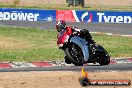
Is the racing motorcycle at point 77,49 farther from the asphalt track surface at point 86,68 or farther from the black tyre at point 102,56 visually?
the asphalt track surface at point 86,68

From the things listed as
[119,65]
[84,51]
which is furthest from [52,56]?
[84,51]

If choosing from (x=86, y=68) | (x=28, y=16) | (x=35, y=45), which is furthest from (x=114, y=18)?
(x=86, y=68)

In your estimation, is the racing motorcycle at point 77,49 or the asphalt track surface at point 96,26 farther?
the asphalt track surface at point 96,26

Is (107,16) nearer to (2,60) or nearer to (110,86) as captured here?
(2,60)

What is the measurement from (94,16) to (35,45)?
20009 mm

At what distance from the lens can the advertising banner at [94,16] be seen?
4497 cm

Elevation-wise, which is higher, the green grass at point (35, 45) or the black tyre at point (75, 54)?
the black tyre at point (75, 54)

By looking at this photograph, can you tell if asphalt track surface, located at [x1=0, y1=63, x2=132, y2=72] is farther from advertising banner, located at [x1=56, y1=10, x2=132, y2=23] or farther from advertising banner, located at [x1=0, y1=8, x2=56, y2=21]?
advertising banner, located at [x1=0, y1=8, x2=56, y2=21]

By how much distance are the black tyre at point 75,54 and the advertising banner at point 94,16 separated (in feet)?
93.8

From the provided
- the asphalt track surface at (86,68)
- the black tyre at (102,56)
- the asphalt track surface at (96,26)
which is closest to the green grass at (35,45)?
the asphalt track surface at (86,68)

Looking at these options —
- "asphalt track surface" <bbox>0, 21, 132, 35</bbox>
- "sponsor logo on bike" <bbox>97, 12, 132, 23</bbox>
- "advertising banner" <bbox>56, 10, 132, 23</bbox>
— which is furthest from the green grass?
"sponsor logo on bike" <bbox>97, 12, 132, 23</bbox>

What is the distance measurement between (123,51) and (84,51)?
25.6ft

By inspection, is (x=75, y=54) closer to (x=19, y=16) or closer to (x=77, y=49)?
(x=77, y=49)

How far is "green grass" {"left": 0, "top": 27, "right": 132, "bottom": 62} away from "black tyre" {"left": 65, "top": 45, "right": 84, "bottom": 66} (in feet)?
13.8
